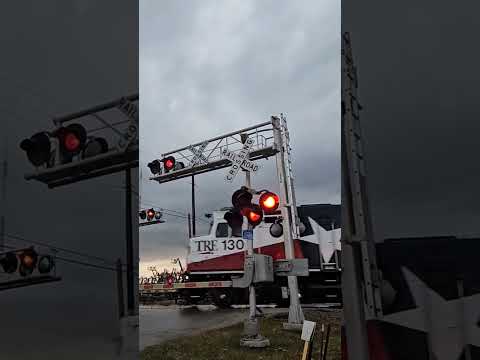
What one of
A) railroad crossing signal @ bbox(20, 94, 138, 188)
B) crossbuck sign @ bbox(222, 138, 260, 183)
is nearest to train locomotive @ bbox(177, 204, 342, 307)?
crossbuck sign @ bbox(222, 138, 260, 183)

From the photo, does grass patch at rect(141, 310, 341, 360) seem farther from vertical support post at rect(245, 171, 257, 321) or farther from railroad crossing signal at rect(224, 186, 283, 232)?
railroad crossing signal at rect(224, 186, 283, 232)

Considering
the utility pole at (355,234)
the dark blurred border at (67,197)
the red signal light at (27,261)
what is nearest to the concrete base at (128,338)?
the dark blurred border at (67,197)

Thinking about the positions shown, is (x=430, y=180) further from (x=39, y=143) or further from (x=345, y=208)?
(x=39, y=143)

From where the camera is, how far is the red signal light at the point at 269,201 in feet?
3.50

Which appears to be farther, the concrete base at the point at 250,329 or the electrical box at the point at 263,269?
the electrical box at the point at 263,269

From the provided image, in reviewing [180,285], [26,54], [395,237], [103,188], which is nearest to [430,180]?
[395,237]

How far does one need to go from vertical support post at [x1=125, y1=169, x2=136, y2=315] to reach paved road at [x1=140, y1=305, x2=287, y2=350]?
0.12 ft

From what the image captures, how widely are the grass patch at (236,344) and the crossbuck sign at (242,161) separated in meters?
0.32

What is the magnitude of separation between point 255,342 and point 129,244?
35 cm

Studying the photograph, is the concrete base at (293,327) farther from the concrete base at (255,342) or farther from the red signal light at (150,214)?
the red signal light at (150,214)

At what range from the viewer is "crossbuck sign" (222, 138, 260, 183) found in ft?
3.46

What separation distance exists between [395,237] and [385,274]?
85 mm

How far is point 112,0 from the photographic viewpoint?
120 centimetres

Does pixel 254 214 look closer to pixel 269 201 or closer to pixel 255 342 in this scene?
pixel 269 201
